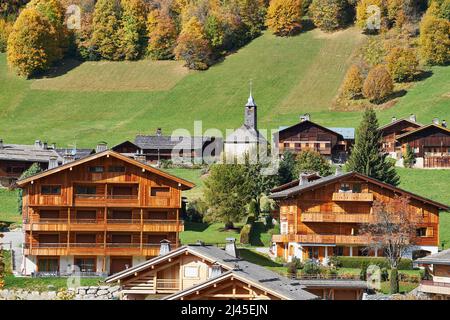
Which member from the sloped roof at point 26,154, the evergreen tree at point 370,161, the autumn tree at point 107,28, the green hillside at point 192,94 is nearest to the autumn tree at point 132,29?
the autumn tree at point 107,28

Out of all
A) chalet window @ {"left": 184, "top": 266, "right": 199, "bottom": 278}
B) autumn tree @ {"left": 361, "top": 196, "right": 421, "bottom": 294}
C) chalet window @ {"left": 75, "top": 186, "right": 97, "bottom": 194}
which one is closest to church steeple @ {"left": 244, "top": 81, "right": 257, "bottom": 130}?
autumn tree @ {"left": 361, "top": 196, "right": 421, "bottom": 294}

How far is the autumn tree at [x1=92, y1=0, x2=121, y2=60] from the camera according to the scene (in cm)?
17475

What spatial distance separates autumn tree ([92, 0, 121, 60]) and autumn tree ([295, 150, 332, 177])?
277 feet

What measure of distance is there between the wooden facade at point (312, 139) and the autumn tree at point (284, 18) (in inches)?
2302

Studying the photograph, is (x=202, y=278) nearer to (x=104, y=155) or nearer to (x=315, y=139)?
(x=104, y=155)

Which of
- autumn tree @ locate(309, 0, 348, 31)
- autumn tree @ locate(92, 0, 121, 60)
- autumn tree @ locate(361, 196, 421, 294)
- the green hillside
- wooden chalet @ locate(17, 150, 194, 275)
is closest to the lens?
autumn tree @ locate(361, 196, 421, 294)

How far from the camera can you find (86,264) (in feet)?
207

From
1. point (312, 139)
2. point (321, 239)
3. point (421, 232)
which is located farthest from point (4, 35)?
point (421, 232)

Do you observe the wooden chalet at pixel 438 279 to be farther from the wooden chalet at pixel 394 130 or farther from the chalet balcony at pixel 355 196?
the wooden chalet at pixel 394 130

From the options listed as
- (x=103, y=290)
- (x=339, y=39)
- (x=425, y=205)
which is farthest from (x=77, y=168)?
(x=339, y=39)

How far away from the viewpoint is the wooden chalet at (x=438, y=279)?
49969mm

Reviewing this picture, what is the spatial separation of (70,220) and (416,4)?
120m

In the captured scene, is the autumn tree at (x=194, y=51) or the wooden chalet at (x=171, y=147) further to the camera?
the autumn tree at (x=194, y=51)

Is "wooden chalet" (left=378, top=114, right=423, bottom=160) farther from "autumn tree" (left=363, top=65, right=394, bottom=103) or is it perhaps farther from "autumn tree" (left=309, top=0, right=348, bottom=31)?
"autumn tree" (left=309, top=0, right=348, bottom=31)
